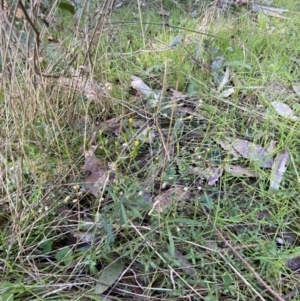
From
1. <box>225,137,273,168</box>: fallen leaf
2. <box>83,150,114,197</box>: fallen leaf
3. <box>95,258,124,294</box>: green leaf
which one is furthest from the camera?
<box>225,137,273,168</box>: fallen leaf

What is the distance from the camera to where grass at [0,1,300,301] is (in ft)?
3.21

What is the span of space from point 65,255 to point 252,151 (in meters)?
0.66

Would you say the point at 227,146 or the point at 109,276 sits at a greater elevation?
the point at 227,146

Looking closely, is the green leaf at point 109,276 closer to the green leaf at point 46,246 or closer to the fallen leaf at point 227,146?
the green leaf at point 46,246

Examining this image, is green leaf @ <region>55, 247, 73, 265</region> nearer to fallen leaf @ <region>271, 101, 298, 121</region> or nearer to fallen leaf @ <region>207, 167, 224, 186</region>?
fallen leaf @ <region>207, 167, 224, 186</region>

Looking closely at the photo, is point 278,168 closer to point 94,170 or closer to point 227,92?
point 227,92

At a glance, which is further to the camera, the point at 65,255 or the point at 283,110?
the point at 283,110

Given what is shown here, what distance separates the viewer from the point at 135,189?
3.44ft

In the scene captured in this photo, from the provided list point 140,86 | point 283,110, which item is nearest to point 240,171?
point 283,110

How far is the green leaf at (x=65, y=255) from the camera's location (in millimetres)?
996

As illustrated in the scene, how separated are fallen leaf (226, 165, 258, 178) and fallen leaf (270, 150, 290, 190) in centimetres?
6

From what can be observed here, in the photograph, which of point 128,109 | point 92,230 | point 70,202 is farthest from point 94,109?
point 92,230

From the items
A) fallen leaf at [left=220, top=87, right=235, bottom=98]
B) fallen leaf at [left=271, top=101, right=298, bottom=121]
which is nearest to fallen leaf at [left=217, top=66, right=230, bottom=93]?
fallen leaf at [left=220, top=87, right=235, bottom=98]


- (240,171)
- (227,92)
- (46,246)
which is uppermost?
(227,92)
